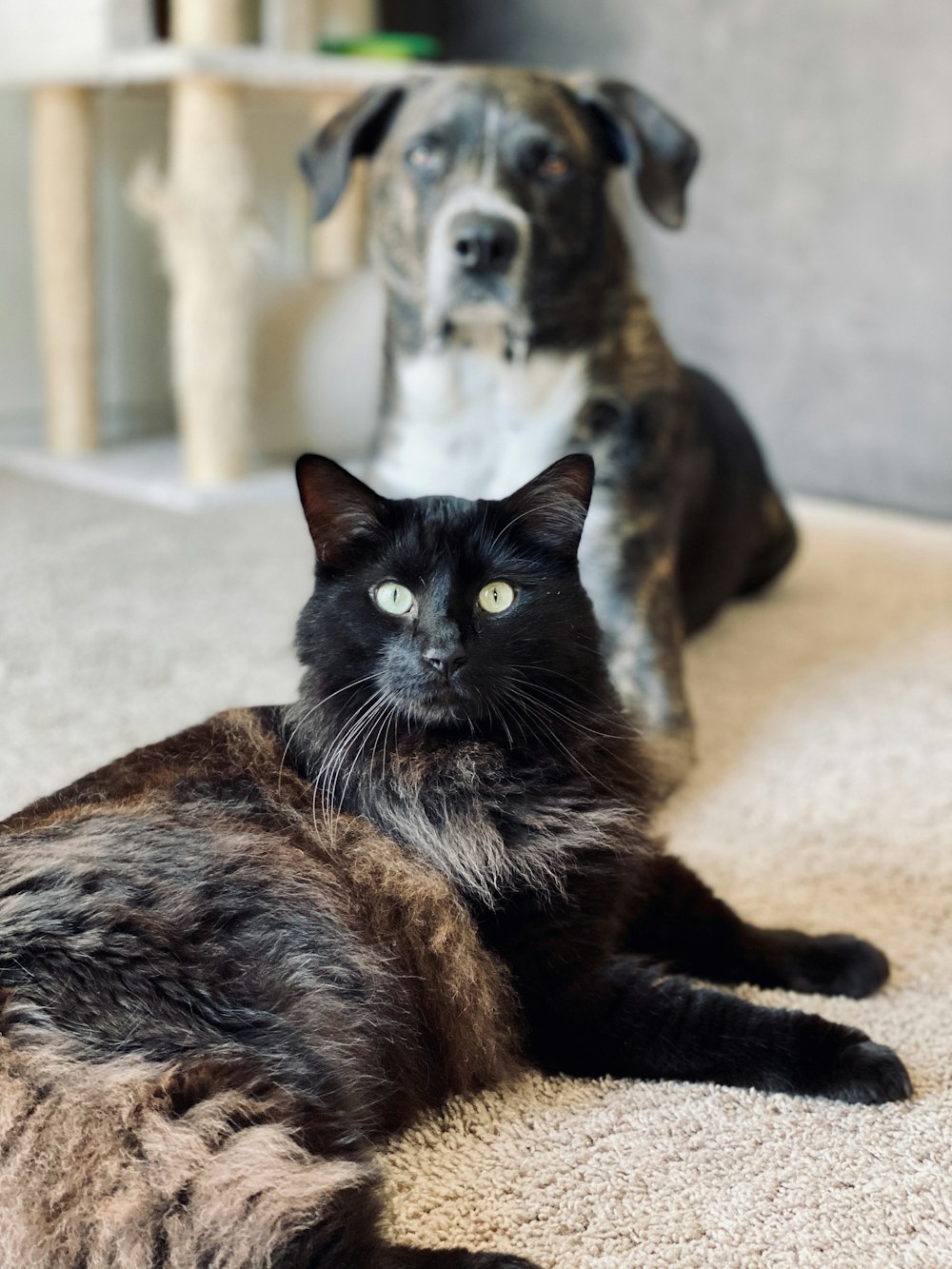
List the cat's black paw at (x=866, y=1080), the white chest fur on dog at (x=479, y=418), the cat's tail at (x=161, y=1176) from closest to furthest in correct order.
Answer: the cat's tail at (x=161, y=1176) → the cat's black paw at (x=866, y=1080) → the white chest fur on dog at (x=479, y=418)

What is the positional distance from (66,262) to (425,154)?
165 centimetres

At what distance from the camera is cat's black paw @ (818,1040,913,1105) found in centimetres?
97

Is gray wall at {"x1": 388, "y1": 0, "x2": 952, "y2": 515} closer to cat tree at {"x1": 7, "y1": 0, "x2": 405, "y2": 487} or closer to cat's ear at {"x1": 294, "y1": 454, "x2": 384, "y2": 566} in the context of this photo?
cat tree at {"x1": 7, "y1": 0, "x2": 405, "y2": 487}

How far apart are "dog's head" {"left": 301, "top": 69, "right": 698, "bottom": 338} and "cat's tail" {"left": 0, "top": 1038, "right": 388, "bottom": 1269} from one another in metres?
1.26

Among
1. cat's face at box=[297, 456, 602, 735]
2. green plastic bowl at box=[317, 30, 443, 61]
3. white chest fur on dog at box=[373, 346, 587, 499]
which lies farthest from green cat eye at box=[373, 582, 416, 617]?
green plastic bowl at box=[317, 30, 443, 61]

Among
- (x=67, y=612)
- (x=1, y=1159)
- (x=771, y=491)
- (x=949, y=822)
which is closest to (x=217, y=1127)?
(x=1, y=1159)

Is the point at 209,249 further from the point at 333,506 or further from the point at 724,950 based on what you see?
the point at 724,950

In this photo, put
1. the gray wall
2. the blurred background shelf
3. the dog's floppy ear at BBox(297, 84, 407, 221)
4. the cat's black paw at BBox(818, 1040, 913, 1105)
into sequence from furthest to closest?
the gray wall, the blurred background shelf, the dog's floppy ear at BBox(297, 84, 407, 221), the cat's black paw at BBox(818, 1040, 913, 1105)

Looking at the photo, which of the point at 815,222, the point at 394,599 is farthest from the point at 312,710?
the point at 815,222

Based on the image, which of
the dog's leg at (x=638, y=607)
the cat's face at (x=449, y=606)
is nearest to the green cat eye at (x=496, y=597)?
the cat's face at (x=449, y=606)

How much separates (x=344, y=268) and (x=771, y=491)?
172 centimetres

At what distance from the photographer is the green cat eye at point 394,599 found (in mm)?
1034

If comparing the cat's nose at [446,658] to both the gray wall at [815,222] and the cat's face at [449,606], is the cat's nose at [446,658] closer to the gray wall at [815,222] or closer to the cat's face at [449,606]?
the cat's face at [449,606]

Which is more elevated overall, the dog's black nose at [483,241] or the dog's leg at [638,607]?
the dog's black nose at [483,241]
